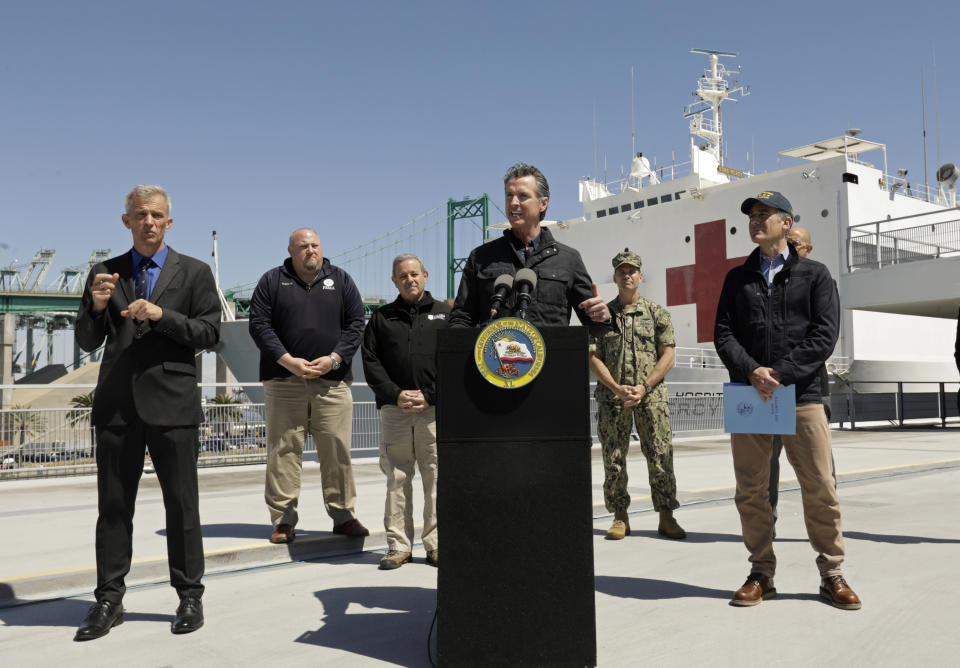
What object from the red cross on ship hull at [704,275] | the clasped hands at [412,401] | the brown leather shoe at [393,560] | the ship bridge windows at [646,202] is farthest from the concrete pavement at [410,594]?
the ship bridge windows at [646,202]

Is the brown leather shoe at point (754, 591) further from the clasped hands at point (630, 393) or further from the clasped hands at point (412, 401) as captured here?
the clasped hands at point (412, 401)

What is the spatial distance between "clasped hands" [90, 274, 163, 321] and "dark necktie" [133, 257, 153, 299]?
0.20 m

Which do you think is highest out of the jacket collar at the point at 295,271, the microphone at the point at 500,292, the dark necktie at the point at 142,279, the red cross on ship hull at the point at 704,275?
the red cross on ship hull at the point at 704,275

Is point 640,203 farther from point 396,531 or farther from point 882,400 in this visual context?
point 396,531

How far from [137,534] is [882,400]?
18.3 meters

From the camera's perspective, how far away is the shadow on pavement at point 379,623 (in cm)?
275

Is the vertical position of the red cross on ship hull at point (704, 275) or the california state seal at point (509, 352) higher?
the red cross on ship hull at point (704, 275)

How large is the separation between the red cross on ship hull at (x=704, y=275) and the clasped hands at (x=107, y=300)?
2294 cm

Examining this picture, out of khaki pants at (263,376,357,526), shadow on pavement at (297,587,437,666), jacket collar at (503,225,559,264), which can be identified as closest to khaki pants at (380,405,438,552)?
khaki pants at (263,376,357,526)

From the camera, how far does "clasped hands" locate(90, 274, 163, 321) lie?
2.85 meters

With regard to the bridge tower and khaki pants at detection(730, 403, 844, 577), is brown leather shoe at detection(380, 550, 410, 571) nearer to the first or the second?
khaki pants at detection(730, 403, 844, 577)

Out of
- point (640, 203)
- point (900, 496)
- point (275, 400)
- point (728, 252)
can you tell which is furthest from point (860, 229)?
point (275, 400)

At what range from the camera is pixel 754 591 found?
128 inches

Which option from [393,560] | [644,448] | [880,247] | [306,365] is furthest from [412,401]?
[880,247]
